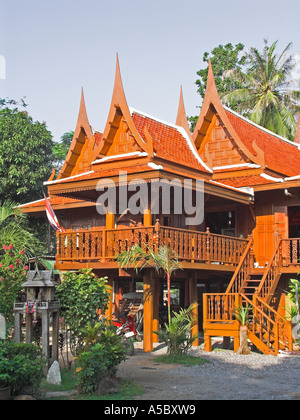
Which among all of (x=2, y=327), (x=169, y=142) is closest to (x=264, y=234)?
(x=169, y=142)

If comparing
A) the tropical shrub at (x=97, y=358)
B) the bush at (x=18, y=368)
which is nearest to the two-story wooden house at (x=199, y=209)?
the tropical shrub at (x=97, y=358)

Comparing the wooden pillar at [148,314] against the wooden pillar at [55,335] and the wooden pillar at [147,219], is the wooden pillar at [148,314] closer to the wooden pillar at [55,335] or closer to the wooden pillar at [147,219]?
the wooden pillar at [147,219]

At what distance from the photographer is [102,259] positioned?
16.2 metres

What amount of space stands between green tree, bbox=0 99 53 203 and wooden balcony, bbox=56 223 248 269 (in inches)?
424

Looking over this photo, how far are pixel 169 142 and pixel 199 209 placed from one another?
242cm

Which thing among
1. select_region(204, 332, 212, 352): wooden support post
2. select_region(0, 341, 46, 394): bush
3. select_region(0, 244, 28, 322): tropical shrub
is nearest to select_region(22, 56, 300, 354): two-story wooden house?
select_region(204, 332, 212, 352): wooden support post

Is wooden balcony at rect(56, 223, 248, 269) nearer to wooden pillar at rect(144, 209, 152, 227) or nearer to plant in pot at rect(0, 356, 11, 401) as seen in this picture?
wooden pillar at rect(144, 209, 152, 227)

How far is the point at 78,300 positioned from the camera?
1216 cm

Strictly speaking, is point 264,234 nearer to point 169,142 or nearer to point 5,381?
point 169,142

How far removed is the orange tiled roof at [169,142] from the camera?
1847cm

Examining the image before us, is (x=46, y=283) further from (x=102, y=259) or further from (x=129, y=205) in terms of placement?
(x=129, y=205)

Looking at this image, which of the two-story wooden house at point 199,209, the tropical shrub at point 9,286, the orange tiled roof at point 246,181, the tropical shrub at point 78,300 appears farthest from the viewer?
the orange tiled roof at point 246,181

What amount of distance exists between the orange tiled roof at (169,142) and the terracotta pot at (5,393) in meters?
10.0
